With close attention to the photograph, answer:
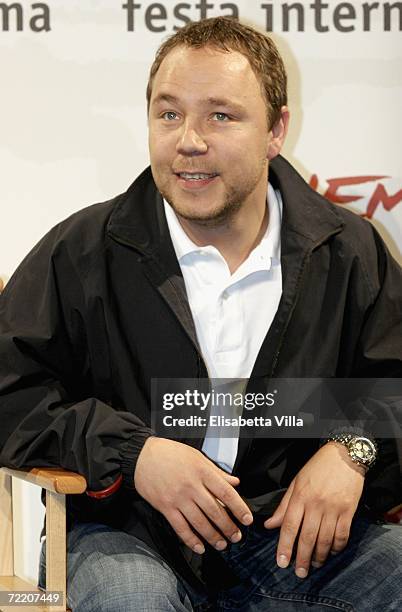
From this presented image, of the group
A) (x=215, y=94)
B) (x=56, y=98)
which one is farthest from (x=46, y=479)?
(x=56, y=98)

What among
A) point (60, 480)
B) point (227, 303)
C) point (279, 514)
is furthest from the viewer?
point (227, 303)

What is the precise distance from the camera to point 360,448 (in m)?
1.87

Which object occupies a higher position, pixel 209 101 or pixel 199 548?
pixel 209 101

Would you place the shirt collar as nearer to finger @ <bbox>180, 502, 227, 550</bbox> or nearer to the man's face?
the man's face

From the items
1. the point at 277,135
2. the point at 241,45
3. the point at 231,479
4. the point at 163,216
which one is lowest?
the point at 231,479

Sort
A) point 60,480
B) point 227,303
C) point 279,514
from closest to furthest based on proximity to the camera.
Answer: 1. point 60,480
2. point 279,514
3. point 227,303


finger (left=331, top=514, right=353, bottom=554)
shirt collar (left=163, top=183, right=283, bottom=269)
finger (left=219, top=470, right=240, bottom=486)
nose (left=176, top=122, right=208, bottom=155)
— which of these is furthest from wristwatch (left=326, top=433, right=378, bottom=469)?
nose (left=176, top=122, right=208, bottom=155)

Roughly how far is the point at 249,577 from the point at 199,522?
8.1 inches

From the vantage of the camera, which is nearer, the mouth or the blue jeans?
the blue jeans

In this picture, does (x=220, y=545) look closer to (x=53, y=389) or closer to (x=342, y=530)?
(x=342, y=530)

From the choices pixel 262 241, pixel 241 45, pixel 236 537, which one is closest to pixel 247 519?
pixel 236 537

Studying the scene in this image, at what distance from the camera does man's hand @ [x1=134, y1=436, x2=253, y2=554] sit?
1.76 meters

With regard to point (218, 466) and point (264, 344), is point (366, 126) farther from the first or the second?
point (218, 466)

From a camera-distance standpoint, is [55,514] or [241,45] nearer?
[55,514]
